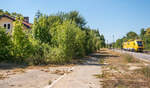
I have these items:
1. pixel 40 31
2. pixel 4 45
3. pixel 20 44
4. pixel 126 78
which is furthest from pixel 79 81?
pixel 4 45

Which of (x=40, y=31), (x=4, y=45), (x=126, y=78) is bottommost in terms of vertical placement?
(x=126, y=78)

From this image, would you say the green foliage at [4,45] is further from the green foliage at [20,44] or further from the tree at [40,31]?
the tree at [40,31]

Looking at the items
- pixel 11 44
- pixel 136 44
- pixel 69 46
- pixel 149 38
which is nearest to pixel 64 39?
pixel 69 46

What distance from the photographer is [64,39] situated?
1714 cm

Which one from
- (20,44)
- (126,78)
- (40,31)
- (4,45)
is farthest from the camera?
(40,31)

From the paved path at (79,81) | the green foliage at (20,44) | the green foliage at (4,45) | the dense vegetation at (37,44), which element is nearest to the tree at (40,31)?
the dense vegetation at (37,44)

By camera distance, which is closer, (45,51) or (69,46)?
(45,51)

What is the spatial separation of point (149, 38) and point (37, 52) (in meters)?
68.3

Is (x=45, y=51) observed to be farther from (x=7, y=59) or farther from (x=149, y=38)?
(x=149, y=38)

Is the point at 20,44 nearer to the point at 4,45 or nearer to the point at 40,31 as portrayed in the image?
the point at 4,45

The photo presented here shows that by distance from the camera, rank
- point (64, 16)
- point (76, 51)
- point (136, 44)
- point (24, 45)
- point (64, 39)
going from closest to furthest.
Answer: point (24, 45)
point (64, 39)
point (76, 51)
point (64, 16)
point (136, 44)

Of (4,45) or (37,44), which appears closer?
(4,45)

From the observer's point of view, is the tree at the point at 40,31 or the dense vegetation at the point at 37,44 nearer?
the dense vegetation at the point at 37,44

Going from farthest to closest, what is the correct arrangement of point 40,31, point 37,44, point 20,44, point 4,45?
point 40,31 → point 37,44 → point 4,45 → point 20,44
